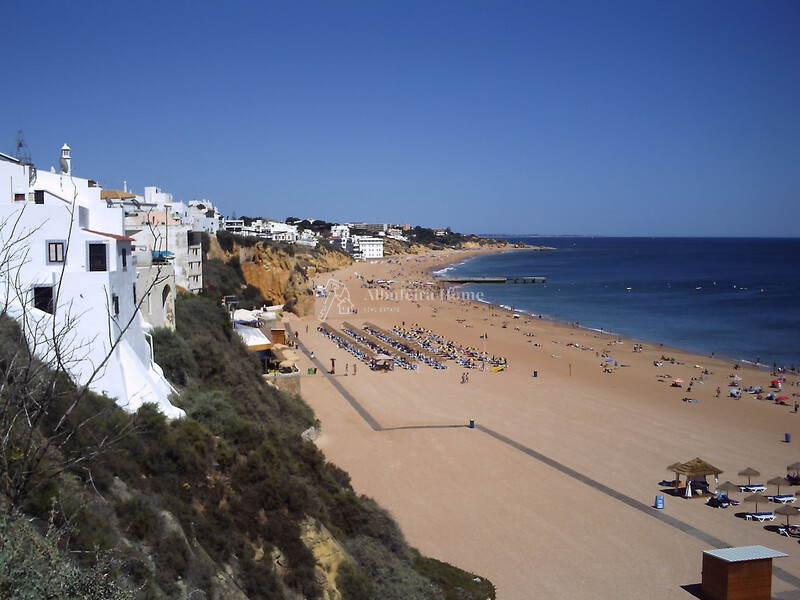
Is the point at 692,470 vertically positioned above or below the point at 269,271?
below

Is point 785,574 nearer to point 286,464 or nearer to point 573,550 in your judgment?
point 573,550

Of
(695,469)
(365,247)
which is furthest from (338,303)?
(365,247)

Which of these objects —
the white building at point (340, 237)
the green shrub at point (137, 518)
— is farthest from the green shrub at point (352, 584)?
the white building at point (340, 237)

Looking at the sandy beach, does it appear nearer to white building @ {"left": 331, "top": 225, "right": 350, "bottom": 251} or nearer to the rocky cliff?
the rocky cliff

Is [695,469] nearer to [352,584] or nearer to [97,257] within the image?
[352,584]

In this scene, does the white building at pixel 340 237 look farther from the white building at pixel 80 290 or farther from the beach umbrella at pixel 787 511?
the white building at pixel 80 290

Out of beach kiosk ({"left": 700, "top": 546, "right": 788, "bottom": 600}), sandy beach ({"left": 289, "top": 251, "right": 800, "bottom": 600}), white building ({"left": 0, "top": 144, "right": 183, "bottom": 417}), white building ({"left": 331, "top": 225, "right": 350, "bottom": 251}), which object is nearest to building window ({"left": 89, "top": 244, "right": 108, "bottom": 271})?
white building ({"left": 0, "top": 144, "right": 183, "bottom": 417})

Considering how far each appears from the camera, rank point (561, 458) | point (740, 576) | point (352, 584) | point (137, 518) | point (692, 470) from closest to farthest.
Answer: point (137, 518)
point (352, 584)
point (740, 576)
point (692, 470)
point (561, 458)

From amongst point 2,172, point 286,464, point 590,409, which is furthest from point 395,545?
point 590,409
